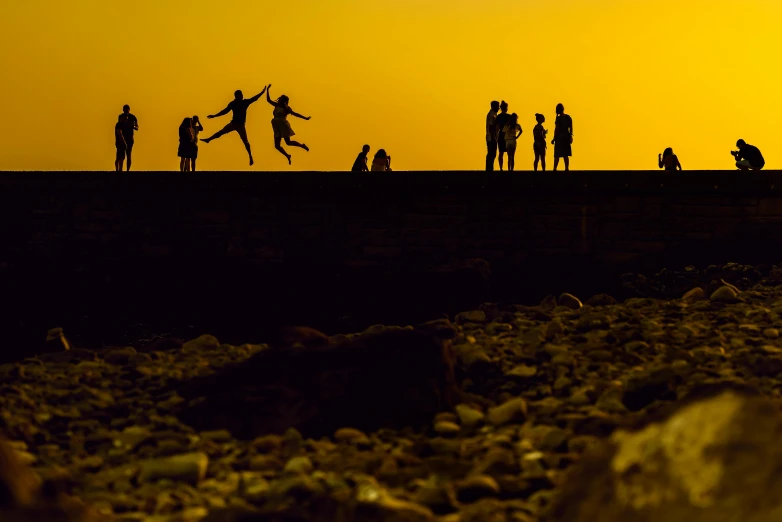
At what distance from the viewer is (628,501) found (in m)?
5.95

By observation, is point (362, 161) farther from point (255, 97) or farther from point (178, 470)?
point (178, 470)

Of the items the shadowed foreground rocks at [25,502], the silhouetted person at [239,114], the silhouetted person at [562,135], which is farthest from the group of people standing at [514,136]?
the shadowed foreground rocks at [25,502]

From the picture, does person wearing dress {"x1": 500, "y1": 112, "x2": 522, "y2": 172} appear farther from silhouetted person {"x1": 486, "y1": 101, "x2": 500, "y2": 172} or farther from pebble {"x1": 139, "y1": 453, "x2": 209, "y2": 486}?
pebble {"x1": 139, "y1": 453, "x2": 209, "y2": 486}

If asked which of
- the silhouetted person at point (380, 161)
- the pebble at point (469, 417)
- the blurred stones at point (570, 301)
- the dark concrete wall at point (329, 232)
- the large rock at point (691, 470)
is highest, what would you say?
the silhouetted person at point (380, 161)

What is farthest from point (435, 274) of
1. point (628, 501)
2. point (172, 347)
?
point (628, 501)

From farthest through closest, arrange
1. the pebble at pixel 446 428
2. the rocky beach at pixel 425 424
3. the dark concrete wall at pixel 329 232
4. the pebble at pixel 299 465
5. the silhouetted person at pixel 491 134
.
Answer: the silhouetted person at pixel 491 134, the dark concrete wall at pixel 329 232, the pebble at pixel 446 428, the pebble at pixel 299 465, the rocky beach at pixel 425 424

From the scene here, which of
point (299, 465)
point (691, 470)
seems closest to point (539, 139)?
point (299, 465)

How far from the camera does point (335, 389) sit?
1044cm

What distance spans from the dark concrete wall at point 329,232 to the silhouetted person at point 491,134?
7.00 ft

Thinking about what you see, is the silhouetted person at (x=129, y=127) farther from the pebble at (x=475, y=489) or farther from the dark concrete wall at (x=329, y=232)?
the pebble at (x=475, y=489)

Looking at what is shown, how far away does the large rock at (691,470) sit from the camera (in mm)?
5719

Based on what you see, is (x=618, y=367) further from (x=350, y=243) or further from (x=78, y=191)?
(x=78, y=191)

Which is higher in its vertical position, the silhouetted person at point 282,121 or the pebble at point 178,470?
the silhouetted person at point 282,121

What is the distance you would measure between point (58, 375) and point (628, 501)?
8116 millimetres
